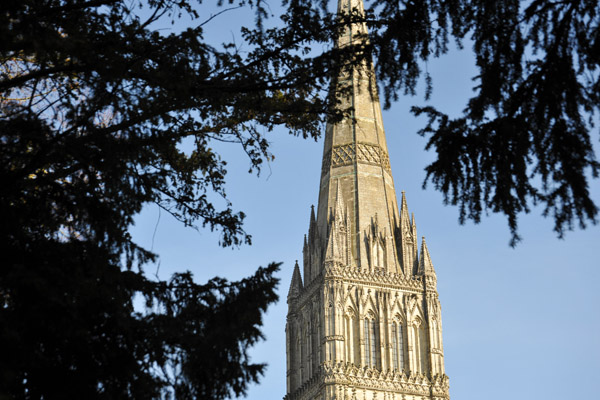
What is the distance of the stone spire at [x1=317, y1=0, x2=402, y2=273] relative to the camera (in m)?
54.0

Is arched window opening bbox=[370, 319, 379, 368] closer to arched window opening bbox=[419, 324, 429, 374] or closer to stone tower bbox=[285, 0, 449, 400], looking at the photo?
stone tower bbox=[285, 0, 449, 400]

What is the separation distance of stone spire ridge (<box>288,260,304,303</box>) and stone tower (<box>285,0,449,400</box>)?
0.05 meters

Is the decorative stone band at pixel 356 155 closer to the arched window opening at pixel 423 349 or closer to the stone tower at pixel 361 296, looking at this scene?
the stone tower at pixel 361 296

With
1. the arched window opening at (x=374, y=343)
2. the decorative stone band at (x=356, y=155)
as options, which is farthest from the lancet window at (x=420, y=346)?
the decorative stone band at (x=356, y=155)

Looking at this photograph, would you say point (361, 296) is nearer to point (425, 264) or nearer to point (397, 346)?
point (397, 346)

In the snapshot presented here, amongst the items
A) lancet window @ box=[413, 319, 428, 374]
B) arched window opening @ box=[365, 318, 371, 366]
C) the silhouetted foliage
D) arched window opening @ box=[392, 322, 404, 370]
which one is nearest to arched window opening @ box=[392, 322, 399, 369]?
arched window opening @ box=[392, 322, 404, 370]

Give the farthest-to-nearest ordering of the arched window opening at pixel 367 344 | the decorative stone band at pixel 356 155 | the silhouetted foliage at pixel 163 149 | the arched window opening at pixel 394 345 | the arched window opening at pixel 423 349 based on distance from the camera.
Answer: the decorative stone band at pixel 356 155 < the arched window opening at pixel 423 349 < the arched window opening at pixel 394 345 < the arched window opening at pixel 367 344 < the silhouetted foliage at pixel 163 149

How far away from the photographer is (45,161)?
39.0 feet

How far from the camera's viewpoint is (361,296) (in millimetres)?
52062

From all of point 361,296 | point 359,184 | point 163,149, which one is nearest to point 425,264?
point 361,296

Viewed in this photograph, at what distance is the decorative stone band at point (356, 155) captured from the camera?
5638 cm

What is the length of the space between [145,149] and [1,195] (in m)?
1.82

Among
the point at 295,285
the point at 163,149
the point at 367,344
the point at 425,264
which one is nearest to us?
the point at 163,149

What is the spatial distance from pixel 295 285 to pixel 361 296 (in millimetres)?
5030
